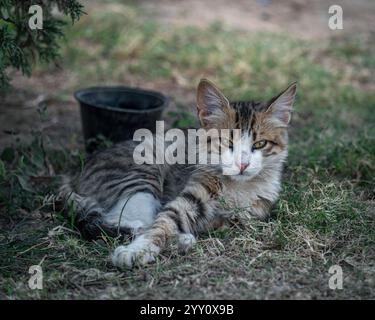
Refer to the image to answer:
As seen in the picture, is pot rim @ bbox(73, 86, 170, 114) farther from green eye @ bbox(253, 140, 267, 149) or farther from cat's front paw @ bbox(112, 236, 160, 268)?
cat's front paw @ bbox(112, 236, 160, 268)

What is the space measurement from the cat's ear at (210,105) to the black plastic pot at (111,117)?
4.01 ft

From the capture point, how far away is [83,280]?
3.73m

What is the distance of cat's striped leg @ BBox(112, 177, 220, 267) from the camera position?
3.88 metres

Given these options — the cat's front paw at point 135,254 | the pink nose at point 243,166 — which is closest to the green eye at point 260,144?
the pink nose at point 243,166

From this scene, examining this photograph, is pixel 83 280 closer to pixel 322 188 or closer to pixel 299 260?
pixel 299 260

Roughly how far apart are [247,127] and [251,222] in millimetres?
666

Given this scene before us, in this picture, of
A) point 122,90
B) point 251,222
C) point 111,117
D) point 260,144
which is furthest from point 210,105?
point 122,90

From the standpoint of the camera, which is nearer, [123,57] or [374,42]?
[123,57]

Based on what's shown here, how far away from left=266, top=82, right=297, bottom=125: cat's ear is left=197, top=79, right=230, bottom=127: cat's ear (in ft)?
1.06

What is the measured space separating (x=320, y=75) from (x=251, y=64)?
904mm

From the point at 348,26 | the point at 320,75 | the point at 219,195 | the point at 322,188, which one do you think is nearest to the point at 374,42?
the point at 348,26

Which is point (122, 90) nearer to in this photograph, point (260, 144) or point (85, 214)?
point (85, 214)

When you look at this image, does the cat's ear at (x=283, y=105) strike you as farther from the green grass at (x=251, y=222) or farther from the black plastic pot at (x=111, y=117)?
the black plastic pot at (x=111, y=117)
